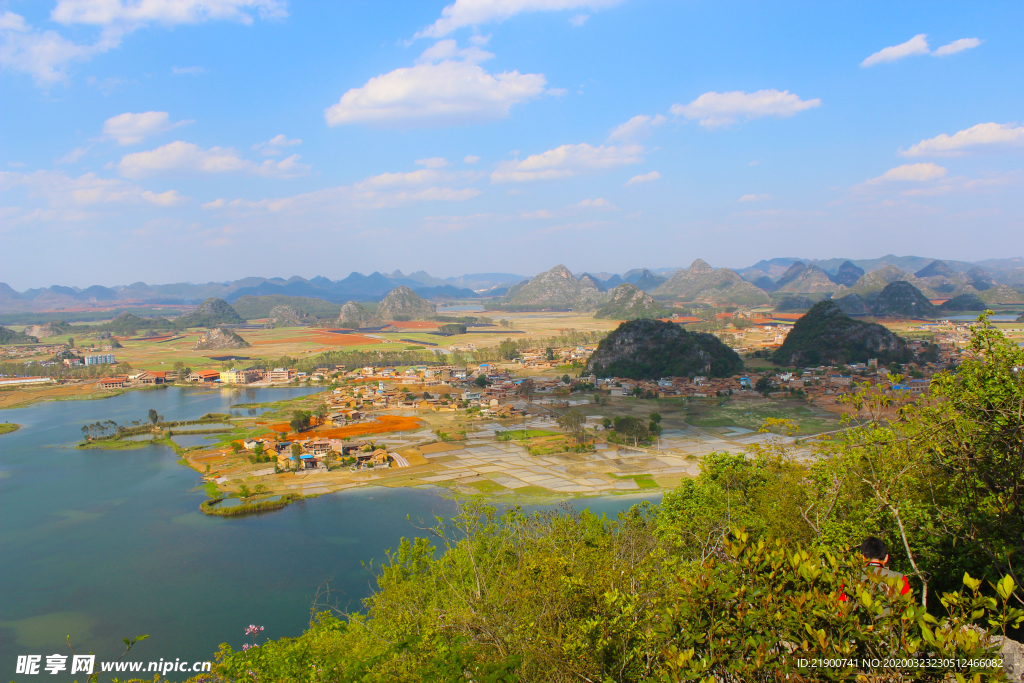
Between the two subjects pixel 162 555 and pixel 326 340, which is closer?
pixel 162 555

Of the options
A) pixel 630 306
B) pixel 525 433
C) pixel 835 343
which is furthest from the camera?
pixel 630 306

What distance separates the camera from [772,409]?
25.5 metres

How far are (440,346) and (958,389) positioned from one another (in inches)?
2025

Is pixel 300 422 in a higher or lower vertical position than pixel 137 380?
lower

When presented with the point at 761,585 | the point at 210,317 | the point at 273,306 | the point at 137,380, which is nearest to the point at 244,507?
the point at 761,585

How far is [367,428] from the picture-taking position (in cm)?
2411

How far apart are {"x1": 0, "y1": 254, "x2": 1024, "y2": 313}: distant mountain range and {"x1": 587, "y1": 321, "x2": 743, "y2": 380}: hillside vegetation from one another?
→ 5156cm

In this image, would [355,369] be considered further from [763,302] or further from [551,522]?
[763,302]

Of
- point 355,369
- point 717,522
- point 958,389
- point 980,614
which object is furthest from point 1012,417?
point 355,369

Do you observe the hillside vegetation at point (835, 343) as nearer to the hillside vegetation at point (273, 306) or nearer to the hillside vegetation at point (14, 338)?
the hillside vegetation at point (14, 338)

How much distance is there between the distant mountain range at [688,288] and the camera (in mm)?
87625

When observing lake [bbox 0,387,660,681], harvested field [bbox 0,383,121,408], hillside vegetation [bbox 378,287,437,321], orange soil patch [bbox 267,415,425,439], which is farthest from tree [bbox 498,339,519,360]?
hillside vegetation [bbox 378,287,437,321]

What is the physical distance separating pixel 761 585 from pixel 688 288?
4470 inches

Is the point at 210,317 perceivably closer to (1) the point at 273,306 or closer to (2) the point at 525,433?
(1) the point at 273,306
